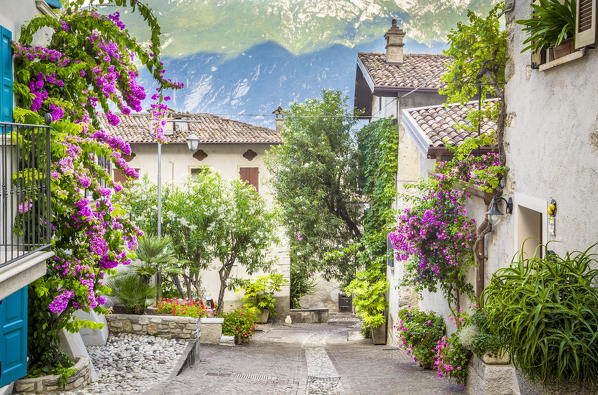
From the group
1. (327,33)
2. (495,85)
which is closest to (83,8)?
(495,85)

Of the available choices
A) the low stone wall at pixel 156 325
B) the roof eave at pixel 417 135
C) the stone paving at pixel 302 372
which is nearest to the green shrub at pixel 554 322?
the stone paving at pixel 302 372

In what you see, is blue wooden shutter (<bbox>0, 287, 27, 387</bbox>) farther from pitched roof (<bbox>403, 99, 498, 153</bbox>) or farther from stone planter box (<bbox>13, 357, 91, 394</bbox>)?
pitched roof (<bbox>403, 99, 498, 153</bbox>)

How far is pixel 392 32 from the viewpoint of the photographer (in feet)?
58.7

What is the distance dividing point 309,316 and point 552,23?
19104mm

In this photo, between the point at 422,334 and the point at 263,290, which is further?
the point at 263,290

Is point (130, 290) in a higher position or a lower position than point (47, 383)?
higher

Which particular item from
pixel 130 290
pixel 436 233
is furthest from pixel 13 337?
pixel 436 233

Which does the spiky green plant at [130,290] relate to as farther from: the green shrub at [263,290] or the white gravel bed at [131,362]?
the green shrub at [263,290]

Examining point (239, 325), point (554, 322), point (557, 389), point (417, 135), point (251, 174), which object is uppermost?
point (417, 135)

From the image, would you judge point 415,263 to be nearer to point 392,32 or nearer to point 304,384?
point 304,384

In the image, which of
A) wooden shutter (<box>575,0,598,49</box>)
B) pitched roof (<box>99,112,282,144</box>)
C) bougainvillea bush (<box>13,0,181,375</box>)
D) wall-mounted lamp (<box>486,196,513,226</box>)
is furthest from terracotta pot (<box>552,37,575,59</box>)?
pitched roof (<box>99,112,282,144</box>)

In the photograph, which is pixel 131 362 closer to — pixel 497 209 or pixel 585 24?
pixel 497 209

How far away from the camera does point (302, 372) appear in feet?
37.2

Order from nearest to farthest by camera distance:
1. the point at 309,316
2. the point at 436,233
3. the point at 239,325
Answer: the point at 436,233, the point at 239,325, the point at 309,316
